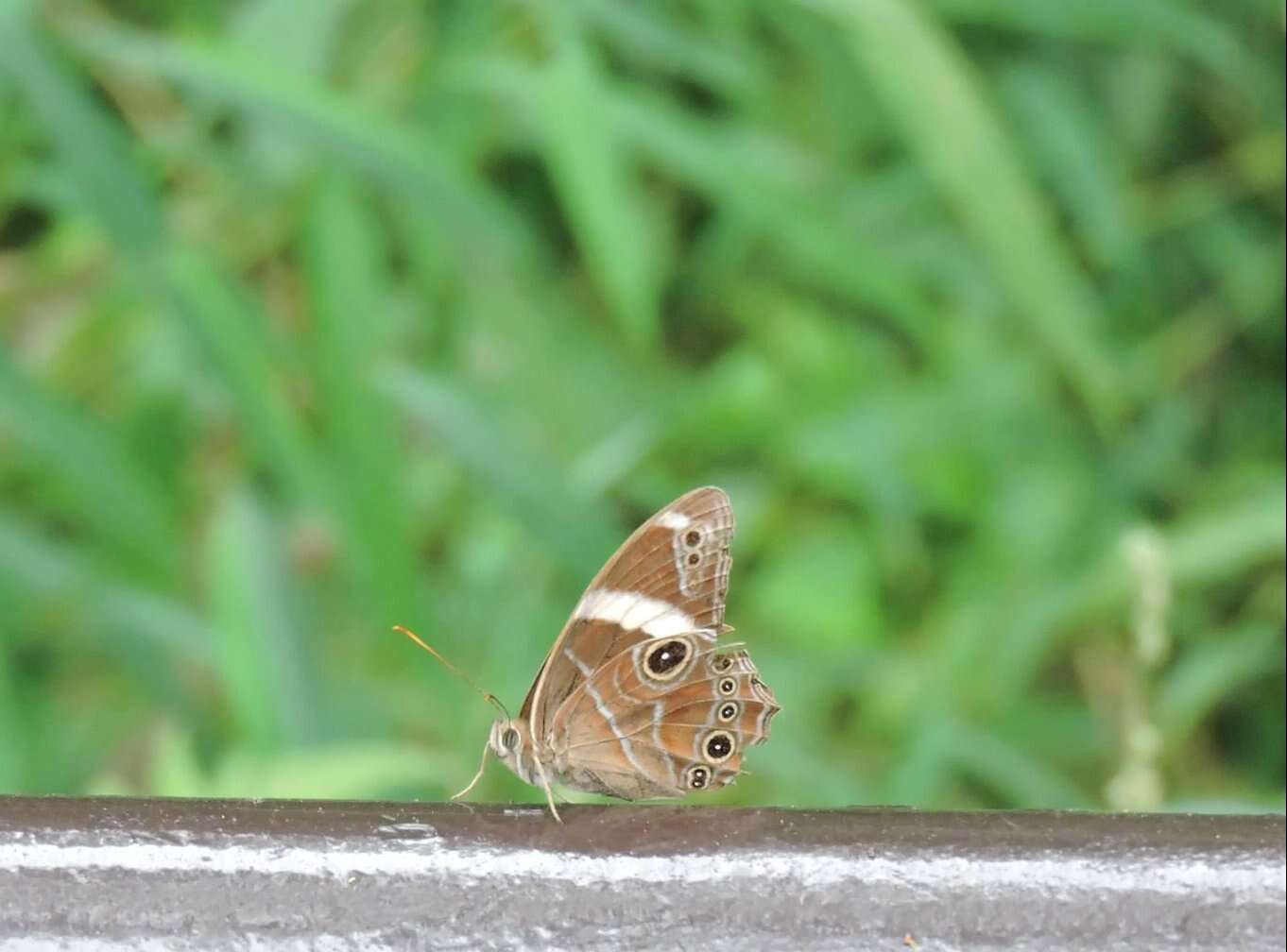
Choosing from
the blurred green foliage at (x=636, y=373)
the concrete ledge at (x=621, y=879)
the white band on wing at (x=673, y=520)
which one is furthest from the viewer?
the blurred green foliage at (x=636, y=373)

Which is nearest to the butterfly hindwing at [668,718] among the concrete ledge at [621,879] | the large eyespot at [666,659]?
the large eyespot at [666,659]

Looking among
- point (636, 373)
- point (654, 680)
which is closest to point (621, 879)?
point (654, 680)

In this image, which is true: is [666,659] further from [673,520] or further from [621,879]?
[621,879]

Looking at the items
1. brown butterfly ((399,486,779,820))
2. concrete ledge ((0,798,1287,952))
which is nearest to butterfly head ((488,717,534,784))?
brown butterfly ((399,486,779,820))

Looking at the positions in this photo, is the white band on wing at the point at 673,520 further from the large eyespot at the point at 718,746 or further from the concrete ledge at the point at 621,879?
the concrete ledge at the point at 621,879

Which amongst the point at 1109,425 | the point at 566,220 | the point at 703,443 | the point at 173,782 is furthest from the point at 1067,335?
the point at 173,782

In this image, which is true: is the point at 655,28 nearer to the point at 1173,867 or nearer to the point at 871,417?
the point at 871,417

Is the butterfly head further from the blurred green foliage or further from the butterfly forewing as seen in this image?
the blurred green foliage
